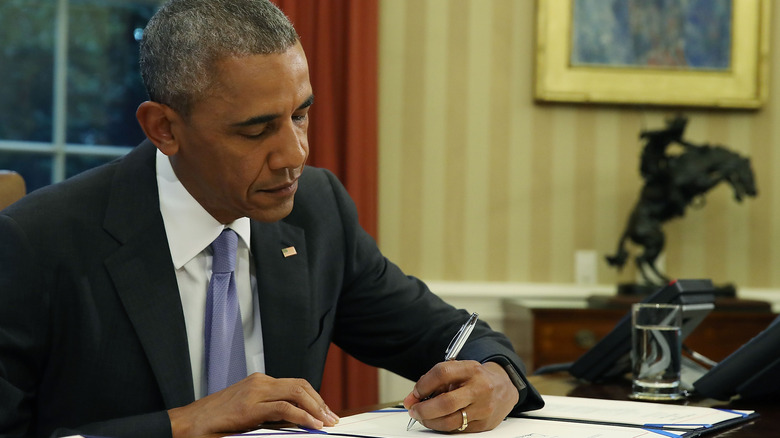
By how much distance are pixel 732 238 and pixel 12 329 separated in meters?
3.22

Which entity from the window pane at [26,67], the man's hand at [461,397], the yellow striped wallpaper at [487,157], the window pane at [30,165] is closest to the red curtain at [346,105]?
the yellow striped wallpaper at [487,157]

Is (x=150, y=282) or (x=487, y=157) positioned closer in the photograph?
(x=150, y=282)

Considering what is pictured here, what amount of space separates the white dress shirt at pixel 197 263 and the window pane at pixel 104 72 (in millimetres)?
2317

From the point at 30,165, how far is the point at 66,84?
0.37 meters

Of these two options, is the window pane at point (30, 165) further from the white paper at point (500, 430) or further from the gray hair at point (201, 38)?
the white paper at point (500, 430)

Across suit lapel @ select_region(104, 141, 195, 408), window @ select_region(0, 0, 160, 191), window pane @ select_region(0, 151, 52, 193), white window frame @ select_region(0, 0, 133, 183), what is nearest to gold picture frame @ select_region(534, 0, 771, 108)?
window @ select_region(0, 0, 160, 191)

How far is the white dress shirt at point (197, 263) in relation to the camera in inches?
61.2

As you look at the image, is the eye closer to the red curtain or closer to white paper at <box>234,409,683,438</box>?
white paper at <box>234,409,683,438</box>

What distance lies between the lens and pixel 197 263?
1590 mm

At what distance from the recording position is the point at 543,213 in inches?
151

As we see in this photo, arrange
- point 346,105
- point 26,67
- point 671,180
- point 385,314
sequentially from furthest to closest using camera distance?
point 26,67
point 346,105
point 671,180
point 385,314

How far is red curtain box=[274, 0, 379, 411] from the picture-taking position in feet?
11.9

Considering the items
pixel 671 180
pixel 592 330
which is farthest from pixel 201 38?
pixel 671 180

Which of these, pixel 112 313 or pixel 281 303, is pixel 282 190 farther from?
pixel 112 313
